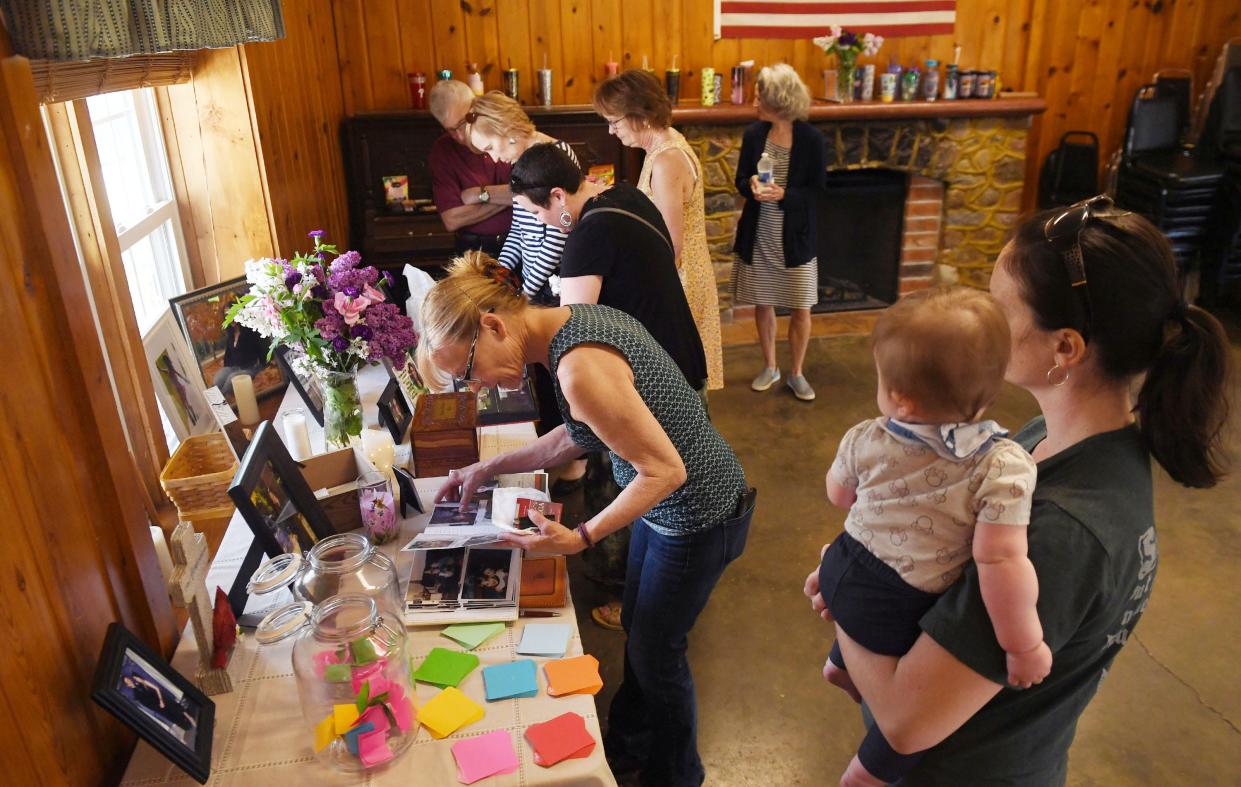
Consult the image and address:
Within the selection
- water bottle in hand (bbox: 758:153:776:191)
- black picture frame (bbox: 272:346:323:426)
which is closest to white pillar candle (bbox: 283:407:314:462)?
black picture frame (bbox: 272:346:323:426)

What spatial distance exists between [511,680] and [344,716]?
28 cm

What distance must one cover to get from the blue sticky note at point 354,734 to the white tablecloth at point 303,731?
4 cm

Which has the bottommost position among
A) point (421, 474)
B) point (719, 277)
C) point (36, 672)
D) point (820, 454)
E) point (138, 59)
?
point (820, 454)

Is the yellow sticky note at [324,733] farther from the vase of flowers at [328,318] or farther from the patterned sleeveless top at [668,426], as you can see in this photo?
the vase of flowers at [328,318]

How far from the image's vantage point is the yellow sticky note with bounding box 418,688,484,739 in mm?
1415

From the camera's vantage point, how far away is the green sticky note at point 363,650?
139 centimetres

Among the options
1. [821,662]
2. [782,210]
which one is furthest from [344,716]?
[782,210]

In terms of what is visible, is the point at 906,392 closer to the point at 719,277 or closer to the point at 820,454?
the point at 820,454

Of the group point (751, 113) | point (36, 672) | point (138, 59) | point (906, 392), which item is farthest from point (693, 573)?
point (751, 113)

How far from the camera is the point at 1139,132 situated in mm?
5406

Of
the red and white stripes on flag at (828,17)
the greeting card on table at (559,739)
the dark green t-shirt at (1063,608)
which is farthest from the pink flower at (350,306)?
the red and white stripes on flag at (828,17)

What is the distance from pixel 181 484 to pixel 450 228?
2.17 meters

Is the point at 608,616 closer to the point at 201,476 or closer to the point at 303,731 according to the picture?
the point at 201,476

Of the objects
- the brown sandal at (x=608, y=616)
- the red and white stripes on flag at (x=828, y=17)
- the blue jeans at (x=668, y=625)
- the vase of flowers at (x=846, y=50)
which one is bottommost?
the brown sandal at (x=608, y=616)
